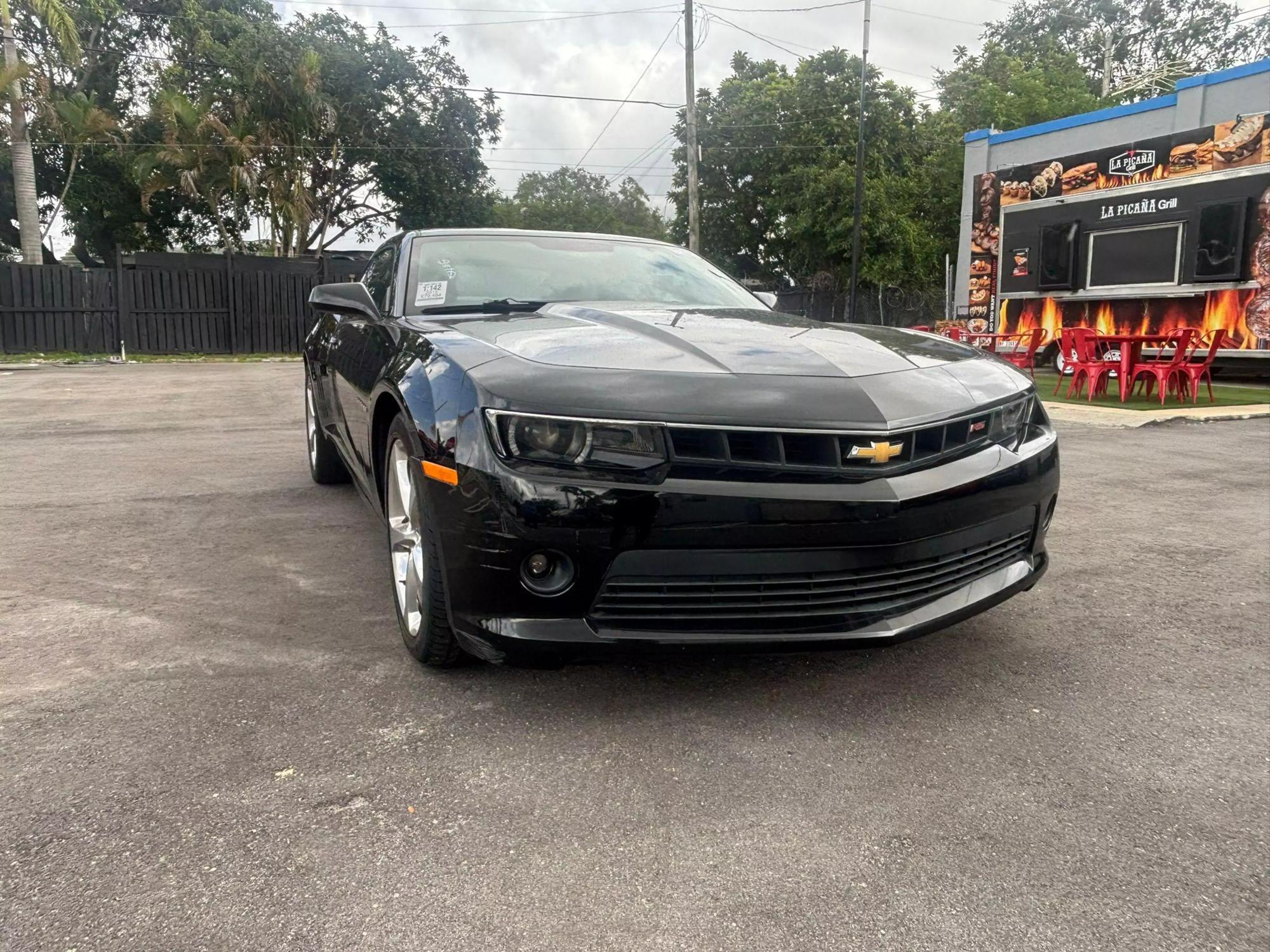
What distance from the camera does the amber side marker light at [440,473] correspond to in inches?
93.2

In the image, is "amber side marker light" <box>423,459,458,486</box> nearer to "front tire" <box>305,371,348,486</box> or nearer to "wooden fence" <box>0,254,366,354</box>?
"front tire" <box>305,371,348,486</box>

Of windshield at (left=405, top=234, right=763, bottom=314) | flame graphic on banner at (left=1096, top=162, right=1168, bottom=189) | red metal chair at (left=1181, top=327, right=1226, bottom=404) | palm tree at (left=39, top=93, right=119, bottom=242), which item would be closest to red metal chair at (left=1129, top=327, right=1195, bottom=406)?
red metal chair at (left=1181, top=327, right=1226, bottom=404)

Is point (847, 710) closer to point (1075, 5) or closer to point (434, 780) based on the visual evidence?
point (434, 780)

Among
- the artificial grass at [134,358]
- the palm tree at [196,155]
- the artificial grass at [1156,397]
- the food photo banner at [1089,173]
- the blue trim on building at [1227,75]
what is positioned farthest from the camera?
the palm tree at [196,155]

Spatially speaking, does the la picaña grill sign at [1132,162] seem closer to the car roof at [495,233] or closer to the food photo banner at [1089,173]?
the food photo banner at [1089,173]

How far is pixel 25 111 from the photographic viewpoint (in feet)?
63.8

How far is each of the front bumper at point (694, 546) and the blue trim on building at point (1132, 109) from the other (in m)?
15.0

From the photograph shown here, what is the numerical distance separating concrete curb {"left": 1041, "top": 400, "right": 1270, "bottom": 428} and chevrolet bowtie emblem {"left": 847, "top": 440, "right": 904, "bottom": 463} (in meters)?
6.88

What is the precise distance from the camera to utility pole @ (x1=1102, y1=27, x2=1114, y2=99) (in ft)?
116

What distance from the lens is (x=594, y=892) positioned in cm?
180

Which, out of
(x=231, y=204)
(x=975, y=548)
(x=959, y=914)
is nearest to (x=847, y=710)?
(x=975, y=548)

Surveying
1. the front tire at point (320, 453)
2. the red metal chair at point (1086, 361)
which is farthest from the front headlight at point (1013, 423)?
the red metal chair at point (1086, 361)

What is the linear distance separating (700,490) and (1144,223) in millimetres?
14196

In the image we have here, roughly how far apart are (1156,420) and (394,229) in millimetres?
25700
